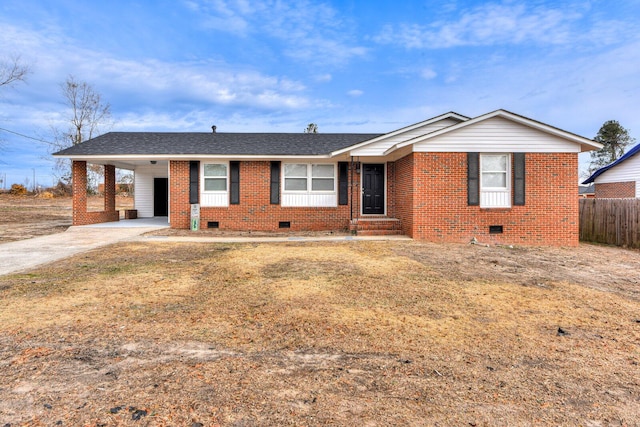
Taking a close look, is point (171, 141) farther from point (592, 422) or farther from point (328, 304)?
point (592, 422)

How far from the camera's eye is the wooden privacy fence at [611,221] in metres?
10.9

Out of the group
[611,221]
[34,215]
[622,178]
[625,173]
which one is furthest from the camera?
[34,215]

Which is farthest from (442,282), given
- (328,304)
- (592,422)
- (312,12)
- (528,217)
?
(312,12)

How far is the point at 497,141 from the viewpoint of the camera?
11.3 metres

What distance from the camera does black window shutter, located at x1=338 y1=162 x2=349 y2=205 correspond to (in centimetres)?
1441

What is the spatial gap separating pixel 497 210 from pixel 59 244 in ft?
43.3

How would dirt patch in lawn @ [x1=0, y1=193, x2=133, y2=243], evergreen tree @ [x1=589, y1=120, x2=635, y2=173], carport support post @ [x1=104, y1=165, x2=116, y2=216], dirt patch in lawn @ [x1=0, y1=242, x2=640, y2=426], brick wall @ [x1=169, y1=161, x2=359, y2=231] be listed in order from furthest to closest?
1. evergreen tree @ [x1=589, y1=120, x2=635, y2=173]
2. carport support post @ [x1=104, y1=165, x2=116, y2=216]
3. brick wall @ [x1=169, y1=161, x2=359, y2=231]
4. dirt patch in lawn @ [x1=0, y1=193, x2=133, y2=243]
5. dirt patch in lawn @ [x1=0, y1=242, x2=640, y2=426]

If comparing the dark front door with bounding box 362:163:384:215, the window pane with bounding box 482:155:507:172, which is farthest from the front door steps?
the window pane with bounding box 482:155:507:172

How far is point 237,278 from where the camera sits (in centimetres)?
615

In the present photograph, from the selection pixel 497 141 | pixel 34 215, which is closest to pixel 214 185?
pixel 497 141

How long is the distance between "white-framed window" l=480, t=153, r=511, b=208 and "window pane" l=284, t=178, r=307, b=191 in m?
6.56

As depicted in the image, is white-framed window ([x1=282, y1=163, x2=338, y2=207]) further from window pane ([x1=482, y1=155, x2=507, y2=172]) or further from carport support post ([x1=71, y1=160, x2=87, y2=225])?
carport support post ([x1=71, y1=160, x2=87, y2=225])

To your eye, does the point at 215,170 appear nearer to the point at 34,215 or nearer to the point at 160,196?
the point at 160,196

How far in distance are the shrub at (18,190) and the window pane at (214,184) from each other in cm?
3351
